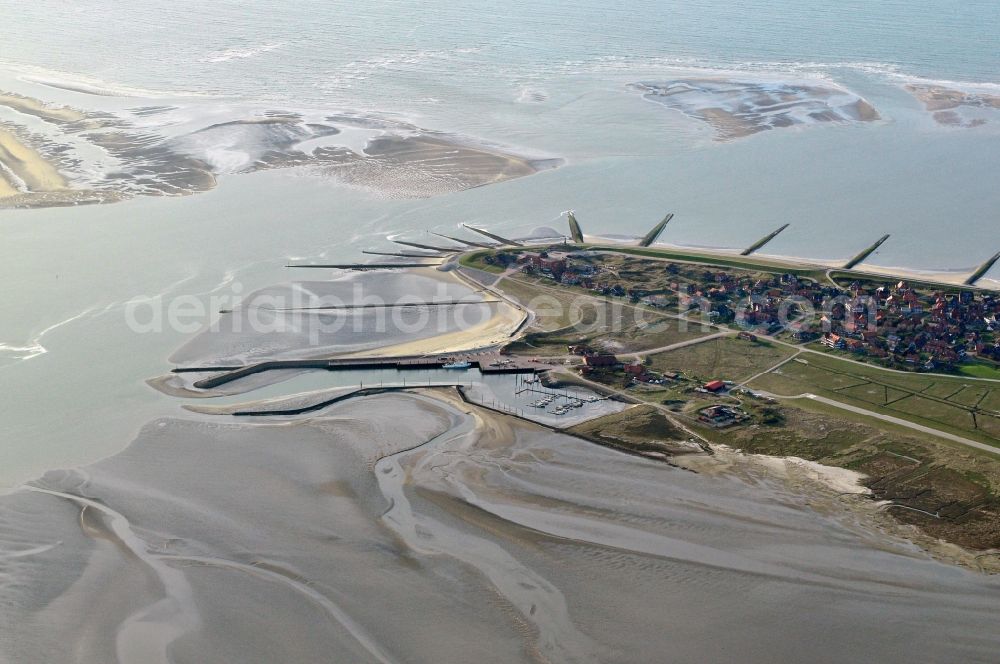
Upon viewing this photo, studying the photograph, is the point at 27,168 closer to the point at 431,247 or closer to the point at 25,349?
the point at 25,349

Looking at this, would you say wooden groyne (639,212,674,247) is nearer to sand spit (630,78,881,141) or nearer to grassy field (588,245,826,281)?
grassy field (588,245,826,281)

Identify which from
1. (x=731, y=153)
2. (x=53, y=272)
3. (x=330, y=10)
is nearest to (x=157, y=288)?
(x=53, y=272)

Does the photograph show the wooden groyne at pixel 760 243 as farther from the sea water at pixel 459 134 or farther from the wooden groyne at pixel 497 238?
the wooden groyne at pixel 497 238

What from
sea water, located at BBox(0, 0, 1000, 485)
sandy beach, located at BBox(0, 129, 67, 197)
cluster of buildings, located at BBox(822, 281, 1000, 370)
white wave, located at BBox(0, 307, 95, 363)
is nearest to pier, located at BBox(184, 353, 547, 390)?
sea water, located at BBox(0, 0, 1000, 485)

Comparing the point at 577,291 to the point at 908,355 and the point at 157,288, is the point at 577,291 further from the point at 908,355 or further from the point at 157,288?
the point at 157,288

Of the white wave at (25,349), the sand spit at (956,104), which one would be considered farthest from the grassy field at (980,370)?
the sand spit at (956,104)

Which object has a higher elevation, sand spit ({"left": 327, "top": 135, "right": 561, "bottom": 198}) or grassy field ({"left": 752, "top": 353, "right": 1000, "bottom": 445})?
sand spit ({"left": 327, "top": 135, "right": 561, "bottom": 198})
